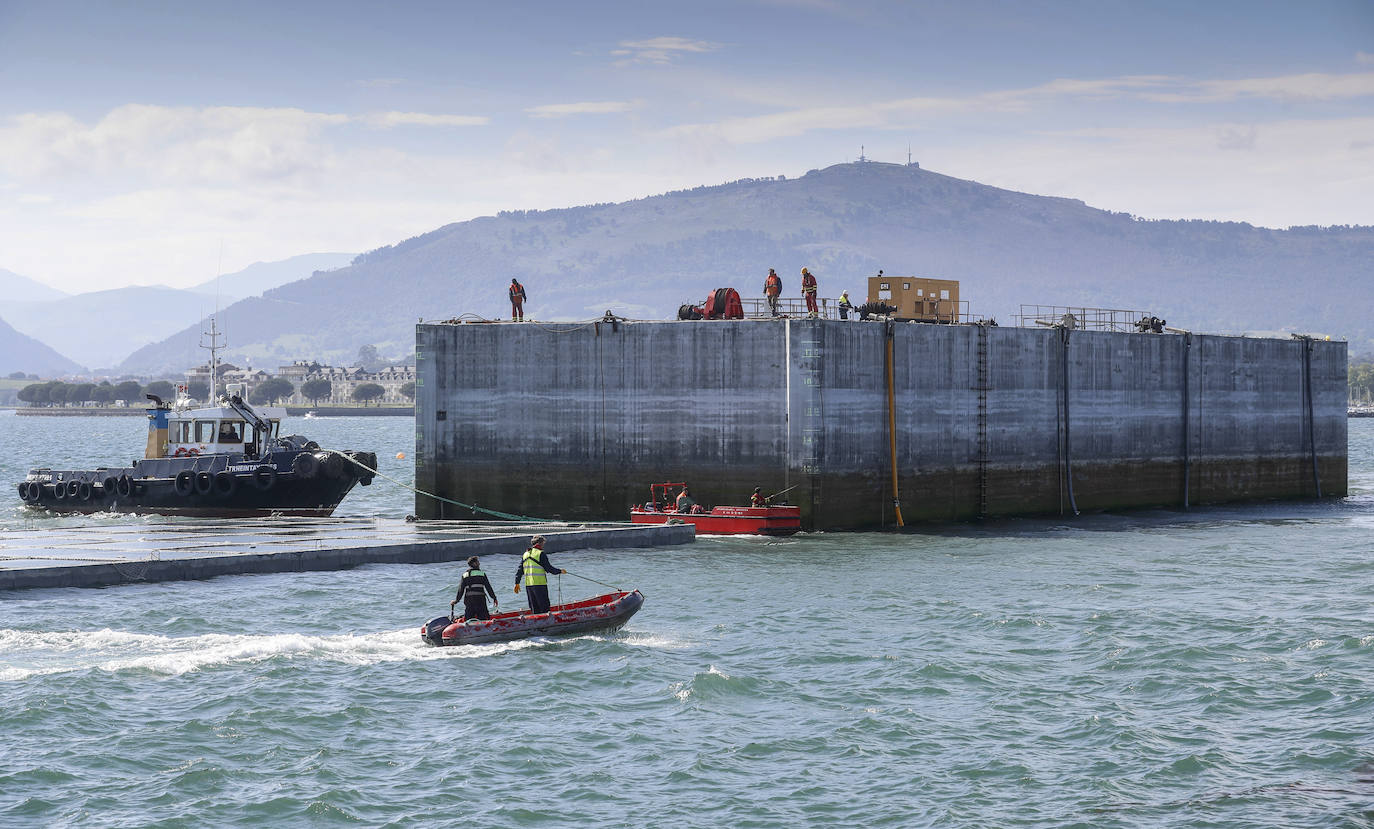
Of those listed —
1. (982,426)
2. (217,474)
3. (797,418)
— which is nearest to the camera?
(797,418)

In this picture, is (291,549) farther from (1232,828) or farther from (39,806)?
(1232,828)

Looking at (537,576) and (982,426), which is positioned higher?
(982,426)

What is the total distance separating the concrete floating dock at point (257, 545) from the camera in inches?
1160

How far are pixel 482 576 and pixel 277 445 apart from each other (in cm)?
2364

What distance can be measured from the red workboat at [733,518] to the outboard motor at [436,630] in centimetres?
1358

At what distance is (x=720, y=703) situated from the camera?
19.8 m

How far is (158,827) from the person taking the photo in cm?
1485

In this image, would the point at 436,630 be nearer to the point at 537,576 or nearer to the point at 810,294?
the point at 537,576

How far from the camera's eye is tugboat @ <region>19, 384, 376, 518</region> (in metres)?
42.7

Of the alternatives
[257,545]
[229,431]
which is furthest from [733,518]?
[229,431]

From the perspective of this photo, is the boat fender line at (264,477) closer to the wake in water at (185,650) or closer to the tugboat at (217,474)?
the tugboat at (217,474)

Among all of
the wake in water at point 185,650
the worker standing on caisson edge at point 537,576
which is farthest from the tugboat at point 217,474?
the worker standing on caisson edge at point 537,576

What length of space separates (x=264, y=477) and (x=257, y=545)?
9.84 meters

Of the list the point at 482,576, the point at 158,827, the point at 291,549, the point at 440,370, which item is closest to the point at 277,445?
the point at 440,370
